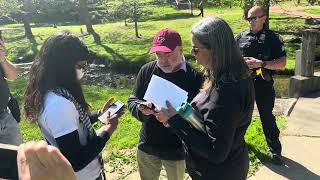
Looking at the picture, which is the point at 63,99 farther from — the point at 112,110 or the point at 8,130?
the point at 8,130

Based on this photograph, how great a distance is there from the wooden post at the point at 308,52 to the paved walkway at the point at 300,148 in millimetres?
1042

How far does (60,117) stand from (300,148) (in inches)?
155

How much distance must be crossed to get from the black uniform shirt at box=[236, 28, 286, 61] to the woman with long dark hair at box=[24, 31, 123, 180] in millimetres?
2820

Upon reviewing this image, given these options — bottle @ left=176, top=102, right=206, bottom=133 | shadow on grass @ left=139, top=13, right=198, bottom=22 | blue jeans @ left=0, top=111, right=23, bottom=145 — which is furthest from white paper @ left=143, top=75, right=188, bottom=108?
shadow on grass @ left=139, top=13, right=198, bottom=22

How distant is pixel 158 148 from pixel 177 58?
30.0 inches

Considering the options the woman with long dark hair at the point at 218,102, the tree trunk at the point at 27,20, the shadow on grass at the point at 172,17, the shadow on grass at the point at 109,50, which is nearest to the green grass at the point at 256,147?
the woman with long dark hair at the point at 218,102

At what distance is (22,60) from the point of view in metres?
17.0

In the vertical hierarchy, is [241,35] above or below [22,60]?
above

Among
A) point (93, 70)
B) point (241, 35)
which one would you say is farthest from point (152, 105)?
point (93, 70)

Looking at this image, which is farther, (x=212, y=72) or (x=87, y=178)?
(x=87, y=178)

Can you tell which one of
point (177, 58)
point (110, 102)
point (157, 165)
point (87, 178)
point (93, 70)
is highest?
point (177, 58)

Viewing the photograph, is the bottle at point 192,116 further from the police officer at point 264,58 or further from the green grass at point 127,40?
the green grass at point 127,40

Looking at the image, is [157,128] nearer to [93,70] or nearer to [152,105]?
[152,105]

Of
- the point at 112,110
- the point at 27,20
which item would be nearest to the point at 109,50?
the point at 27,20
